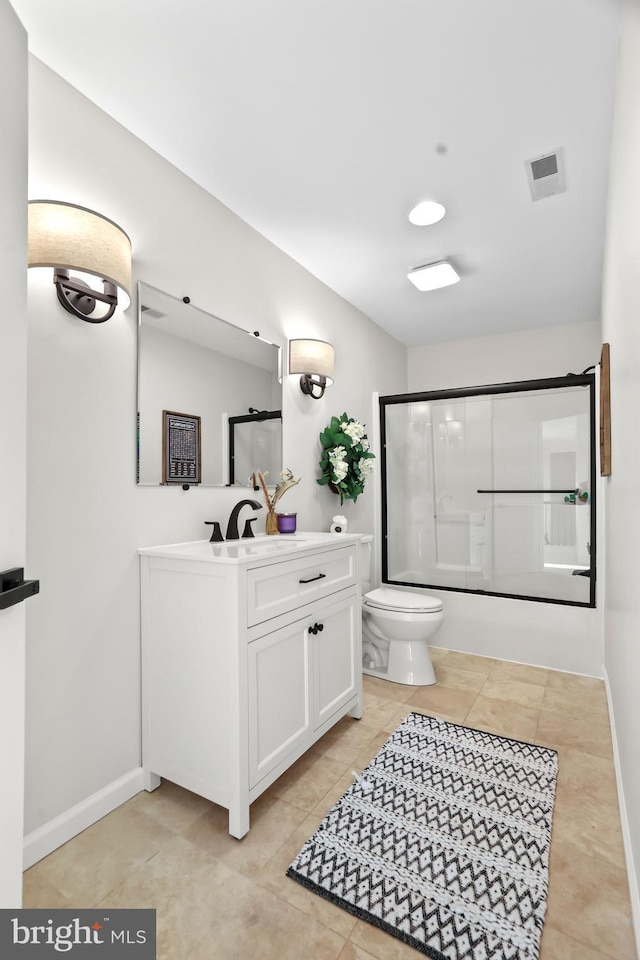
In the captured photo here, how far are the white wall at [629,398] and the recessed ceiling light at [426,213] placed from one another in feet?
2.35

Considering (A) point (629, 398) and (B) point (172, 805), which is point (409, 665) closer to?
(B) point (172, 805)

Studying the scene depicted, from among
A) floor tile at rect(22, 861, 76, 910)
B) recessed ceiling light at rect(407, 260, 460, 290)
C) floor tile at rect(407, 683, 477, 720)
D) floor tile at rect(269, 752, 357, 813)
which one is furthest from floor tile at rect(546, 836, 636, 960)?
recessed ceiling light at rect(407, 260, 460, 290)

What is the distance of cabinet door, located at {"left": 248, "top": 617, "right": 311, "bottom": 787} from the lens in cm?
155

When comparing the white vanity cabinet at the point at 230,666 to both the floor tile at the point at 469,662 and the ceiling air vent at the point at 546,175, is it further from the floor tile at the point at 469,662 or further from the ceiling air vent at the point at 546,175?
the ceiling air vent at the point at 546,175

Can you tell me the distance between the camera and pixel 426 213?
223 cm

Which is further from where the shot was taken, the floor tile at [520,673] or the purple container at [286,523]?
the floor tile at [520,673]

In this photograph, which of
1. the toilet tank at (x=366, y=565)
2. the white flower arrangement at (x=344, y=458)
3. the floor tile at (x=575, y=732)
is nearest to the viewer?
the floor tile at (x=575, y=732)

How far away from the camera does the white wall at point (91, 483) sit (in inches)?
56.4

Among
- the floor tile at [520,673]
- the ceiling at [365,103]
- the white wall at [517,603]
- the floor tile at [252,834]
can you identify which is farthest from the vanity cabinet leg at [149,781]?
the ceiling at [365,103]

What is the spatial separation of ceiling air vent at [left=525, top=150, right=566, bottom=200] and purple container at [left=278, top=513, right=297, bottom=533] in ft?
6.04

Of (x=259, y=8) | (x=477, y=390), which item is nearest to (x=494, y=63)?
(x=259, y=8)

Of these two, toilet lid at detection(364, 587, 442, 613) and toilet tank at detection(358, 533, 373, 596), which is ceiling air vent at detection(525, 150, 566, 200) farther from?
toilet tank at detection(358, 533, 373, 596)

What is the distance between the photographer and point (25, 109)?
3.00 feet
